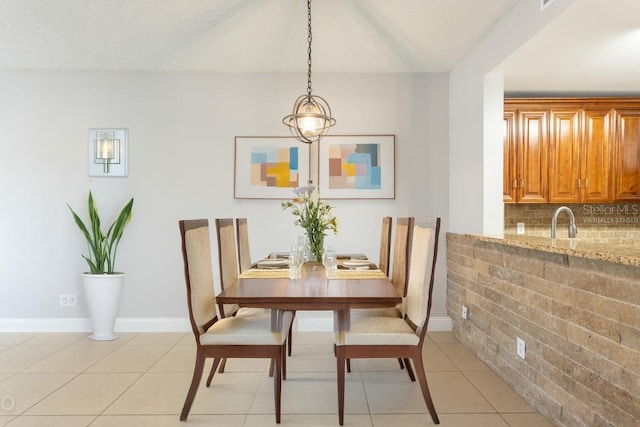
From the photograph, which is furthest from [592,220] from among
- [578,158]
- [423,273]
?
[423,273]

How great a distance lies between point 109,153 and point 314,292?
9.96 feet

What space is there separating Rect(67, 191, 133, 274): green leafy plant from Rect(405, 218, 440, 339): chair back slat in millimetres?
2820

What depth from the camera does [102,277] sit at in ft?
12.5

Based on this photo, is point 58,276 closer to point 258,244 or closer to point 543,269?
point 258,244

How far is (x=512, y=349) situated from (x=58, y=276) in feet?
13.3

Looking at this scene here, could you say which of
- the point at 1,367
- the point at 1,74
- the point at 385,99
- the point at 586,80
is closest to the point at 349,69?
the point at 385,99

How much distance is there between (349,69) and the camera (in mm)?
4098

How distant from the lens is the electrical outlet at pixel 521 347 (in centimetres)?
258

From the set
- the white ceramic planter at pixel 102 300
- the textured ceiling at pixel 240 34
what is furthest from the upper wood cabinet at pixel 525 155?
the white ceramic planter at pixel 102 300

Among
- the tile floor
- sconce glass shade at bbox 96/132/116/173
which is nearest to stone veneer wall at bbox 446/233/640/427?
the tile floor

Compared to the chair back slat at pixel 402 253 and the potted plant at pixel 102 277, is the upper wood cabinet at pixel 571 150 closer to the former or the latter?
the chair back slat at pixel 402 253

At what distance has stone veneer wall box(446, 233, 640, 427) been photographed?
174 centimetres

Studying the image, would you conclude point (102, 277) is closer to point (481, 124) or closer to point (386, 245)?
point (386, 245)

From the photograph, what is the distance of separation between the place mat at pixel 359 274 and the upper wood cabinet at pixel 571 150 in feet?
6.34
